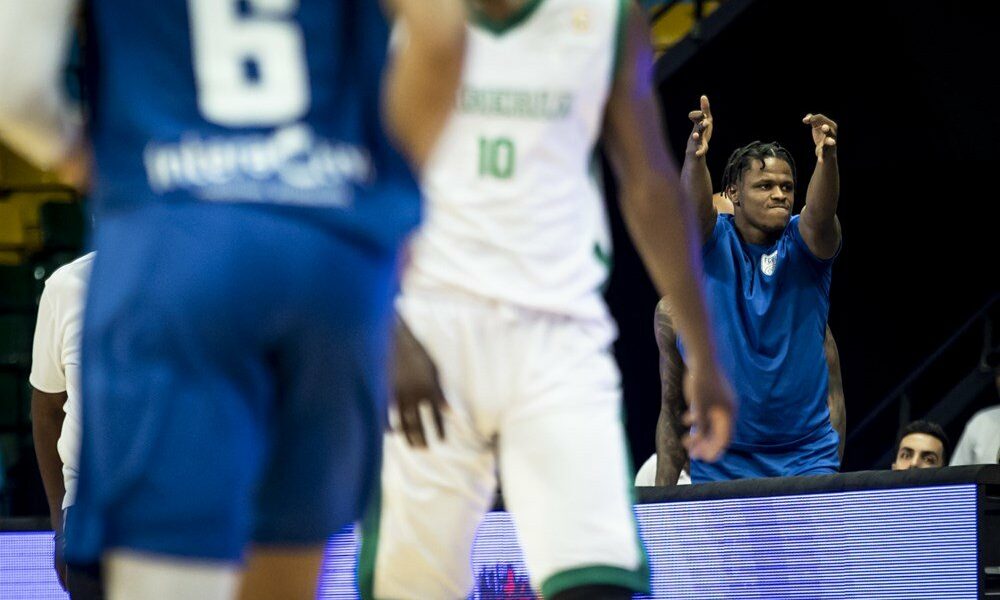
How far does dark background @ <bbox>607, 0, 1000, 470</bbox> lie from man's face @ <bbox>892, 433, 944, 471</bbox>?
6.74 feet

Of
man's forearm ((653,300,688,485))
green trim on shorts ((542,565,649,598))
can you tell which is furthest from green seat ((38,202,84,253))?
green trim on shorts ((542,565,649,598))

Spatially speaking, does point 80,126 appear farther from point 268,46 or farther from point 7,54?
point 268,46

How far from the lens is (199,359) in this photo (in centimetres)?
171

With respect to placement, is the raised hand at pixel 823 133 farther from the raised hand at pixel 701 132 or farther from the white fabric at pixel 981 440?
the white fabric at pixel 981 440

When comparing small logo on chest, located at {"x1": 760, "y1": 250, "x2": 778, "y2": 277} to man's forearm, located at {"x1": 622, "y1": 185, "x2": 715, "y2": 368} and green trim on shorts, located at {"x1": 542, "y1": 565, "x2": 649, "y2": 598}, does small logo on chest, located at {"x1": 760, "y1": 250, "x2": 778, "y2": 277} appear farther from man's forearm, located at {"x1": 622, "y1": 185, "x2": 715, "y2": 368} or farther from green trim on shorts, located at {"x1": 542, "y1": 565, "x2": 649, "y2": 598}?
green trim on shorts, located at {"x1": 542, "y1": 565, "x2": 649, "y2": 598}

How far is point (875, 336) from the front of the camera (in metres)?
10.6

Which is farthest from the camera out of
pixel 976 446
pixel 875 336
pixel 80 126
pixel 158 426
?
pixel 875 336

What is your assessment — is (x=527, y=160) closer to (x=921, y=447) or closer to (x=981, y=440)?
(x=921, y=447)

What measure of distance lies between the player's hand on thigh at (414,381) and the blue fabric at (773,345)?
7.81 feet

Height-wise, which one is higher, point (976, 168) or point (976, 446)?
point (976, 168)

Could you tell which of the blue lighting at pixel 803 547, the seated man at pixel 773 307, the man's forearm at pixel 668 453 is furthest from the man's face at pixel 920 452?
the blue lighting at pixel 803 547

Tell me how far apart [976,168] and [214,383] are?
9770 millimetres

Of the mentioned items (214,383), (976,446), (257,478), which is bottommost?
(976,446)

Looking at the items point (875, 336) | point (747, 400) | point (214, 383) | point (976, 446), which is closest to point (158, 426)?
point (214, 383)
